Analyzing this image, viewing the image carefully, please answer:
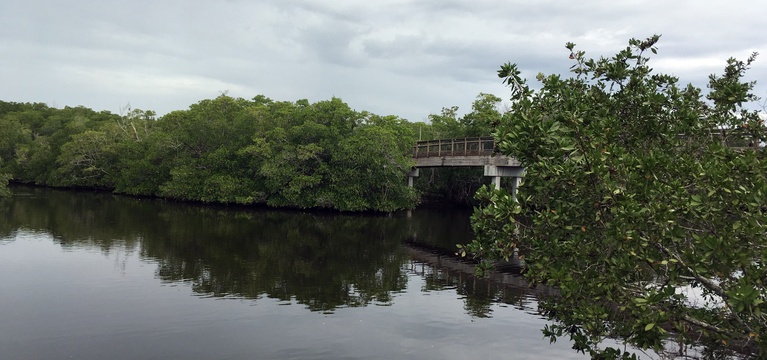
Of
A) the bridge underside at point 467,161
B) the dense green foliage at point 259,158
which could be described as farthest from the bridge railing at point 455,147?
the dense green foliage at point 259,158

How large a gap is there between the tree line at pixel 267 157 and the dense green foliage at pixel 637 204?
37.2 m

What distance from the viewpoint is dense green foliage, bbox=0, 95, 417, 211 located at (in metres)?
47.8

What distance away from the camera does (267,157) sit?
49.6 m

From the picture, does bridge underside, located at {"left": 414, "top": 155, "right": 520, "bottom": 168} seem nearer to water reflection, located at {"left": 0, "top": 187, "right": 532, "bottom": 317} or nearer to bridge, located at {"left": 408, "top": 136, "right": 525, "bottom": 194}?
bridge, located at {"left": 408, "top": 136, "right": 525, "bottom": 194}

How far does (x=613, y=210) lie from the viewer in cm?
730

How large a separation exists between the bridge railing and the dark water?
952 centimetres

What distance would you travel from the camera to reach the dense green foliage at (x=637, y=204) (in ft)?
22.9

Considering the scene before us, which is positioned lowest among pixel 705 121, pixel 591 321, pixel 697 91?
pixel 591 321

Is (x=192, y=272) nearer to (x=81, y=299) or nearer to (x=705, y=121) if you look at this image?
(x=81, y=299)

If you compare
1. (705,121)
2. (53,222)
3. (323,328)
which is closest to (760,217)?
(705,121)

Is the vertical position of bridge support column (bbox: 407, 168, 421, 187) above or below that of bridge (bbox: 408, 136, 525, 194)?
below

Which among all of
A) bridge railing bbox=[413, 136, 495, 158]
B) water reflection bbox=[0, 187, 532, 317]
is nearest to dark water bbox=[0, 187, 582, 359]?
water reflection bbox=[0, 187, 532, 317]

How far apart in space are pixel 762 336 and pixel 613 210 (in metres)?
Answer: 2.48

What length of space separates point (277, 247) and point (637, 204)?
84.9 ft
